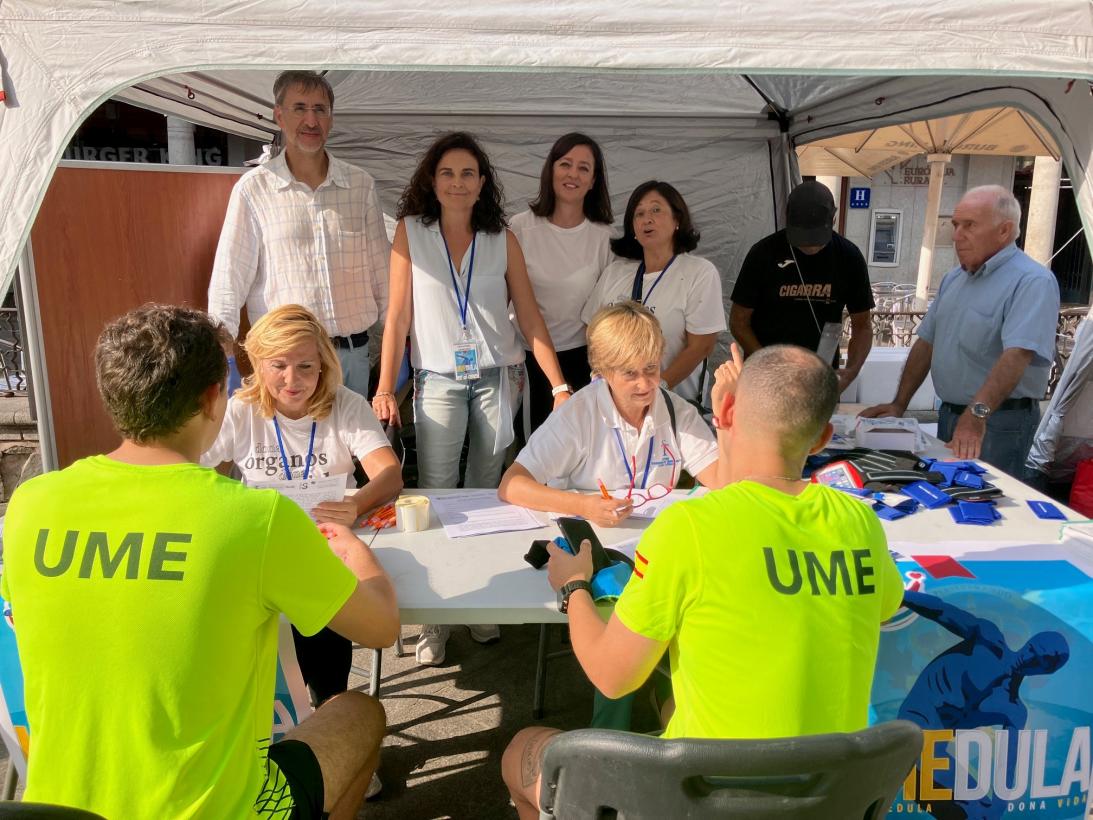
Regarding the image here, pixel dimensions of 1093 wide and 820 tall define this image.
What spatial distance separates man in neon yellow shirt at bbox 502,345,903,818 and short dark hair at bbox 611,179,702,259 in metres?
2.01

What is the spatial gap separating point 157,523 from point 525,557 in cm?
93

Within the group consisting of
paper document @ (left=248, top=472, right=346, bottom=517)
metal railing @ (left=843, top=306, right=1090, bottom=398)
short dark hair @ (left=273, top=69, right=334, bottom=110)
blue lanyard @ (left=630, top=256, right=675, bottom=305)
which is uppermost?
short dark hair @ (left=273, top=69, right=334, bottom=110)

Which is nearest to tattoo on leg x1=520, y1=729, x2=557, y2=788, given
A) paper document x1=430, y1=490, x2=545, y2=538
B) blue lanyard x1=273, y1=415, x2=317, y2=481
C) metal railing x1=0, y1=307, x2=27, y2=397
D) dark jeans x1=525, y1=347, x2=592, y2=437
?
paper document x1=430, y1=490, x2=545, y2=538

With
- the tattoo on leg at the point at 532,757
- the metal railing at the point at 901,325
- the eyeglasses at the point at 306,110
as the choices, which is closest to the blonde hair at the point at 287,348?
the eyeglasses at the point at 306,110

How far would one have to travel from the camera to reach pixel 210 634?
1.27 metres

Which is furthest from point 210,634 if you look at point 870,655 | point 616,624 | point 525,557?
point 870,655

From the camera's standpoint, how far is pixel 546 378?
3.50 metres

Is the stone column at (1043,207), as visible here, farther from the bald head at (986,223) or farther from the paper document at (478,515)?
the paper document at (478,515)

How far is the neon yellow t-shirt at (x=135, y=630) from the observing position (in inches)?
48.8

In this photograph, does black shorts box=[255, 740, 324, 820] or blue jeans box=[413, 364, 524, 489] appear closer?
black shorts box=[255, 740, 324, 820]

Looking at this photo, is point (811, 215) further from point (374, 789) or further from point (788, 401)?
point (374, 789)

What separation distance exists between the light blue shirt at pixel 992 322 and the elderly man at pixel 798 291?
0.35m

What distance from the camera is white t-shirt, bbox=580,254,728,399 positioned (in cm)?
321

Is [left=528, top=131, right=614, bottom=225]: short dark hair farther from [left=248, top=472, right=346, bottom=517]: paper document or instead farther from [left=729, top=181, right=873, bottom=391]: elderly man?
[left=248, top=472, right=346, bottom=517]: paper document
